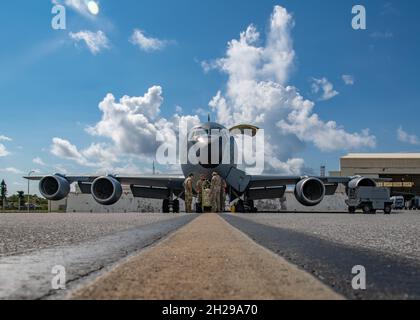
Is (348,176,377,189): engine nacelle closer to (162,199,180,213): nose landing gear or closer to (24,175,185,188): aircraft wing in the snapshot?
(24,175,185,188): aircraft wing

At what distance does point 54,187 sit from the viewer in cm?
2281

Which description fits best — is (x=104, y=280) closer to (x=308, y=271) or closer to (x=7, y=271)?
(x=7, y=271)

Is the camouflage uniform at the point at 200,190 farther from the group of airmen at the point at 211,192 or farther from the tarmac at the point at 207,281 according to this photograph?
the tarmac at the point at 207,281

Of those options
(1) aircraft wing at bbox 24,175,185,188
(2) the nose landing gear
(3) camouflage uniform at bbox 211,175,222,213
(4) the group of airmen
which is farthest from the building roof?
(3) camouflage uniform at bbox 211,175,222,213

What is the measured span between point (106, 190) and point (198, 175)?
4.66 meters

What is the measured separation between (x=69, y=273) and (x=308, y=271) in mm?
1288

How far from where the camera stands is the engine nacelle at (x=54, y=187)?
22.4 m

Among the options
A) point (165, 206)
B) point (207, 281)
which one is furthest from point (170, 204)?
point (207, 281)

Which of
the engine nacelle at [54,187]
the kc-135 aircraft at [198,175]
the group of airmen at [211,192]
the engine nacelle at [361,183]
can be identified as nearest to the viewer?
the group of airmen at [211,192]

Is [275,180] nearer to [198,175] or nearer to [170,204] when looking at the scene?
[198,175]

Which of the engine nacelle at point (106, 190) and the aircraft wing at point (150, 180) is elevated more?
the aircraft wing at point (150, 180)

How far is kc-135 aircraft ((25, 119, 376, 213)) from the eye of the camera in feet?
69.9

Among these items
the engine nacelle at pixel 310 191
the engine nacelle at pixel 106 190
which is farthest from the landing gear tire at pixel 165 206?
the engine nacelle at pixel 310 191

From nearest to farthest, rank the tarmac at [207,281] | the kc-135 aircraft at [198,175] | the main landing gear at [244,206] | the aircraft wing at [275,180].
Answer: the tarmac at [207,281] < the kc-135 aircraft at [198,175] < the main landing gear at [244,206] < the aircraft wing at [275,180]
